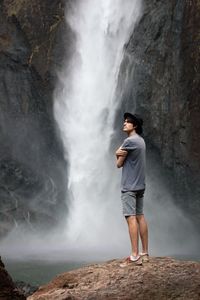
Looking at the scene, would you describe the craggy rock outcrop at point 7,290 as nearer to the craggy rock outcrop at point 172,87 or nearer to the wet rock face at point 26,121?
the craggy rock outcrop at point 172,87

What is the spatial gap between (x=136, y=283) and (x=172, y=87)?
24747 millimetres

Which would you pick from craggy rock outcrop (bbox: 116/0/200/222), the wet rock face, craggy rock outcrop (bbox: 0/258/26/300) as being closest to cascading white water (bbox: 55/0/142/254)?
the wet rock face

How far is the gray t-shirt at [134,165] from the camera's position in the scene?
9383mm

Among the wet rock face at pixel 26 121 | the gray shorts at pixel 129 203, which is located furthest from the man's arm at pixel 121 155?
the wet rock face at pixel 26 121

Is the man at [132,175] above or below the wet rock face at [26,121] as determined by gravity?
below

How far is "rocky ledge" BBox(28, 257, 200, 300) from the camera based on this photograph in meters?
8.28

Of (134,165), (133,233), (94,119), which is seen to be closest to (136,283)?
(133,233)

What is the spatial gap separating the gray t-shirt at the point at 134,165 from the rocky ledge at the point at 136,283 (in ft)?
4.11

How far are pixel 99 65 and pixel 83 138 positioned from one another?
4.96m

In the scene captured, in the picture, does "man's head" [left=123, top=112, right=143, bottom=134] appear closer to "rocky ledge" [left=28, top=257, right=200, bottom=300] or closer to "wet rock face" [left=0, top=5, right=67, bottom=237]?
"rocky ledge" [left=28, top=257, right=200, bottom=300]

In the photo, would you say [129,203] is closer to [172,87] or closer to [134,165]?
[134,165]

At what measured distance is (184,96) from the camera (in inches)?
1251

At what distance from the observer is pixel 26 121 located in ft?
123

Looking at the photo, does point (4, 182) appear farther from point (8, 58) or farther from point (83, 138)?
point (8, 58)
